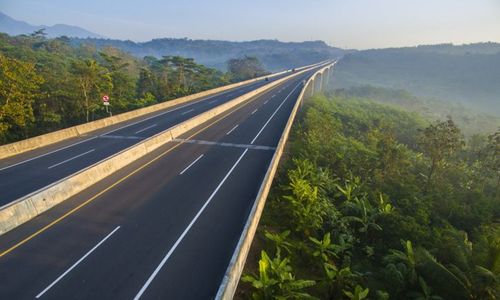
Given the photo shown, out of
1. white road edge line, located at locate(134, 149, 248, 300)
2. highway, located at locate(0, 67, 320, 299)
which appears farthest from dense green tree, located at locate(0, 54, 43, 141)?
white road edge line, located at locate(134, 149, 248, 300)

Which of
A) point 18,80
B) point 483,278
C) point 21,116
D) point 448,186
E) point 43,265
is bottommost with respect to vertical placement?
point 448,186

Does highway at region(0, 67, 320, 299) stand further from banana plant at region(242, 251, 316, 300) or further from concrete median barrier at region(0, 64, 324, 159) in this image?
concrete median barrier at region(0, 64, 324, 159)

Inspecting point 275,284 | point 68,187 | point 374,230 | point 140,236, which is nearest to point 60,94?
point 68,187

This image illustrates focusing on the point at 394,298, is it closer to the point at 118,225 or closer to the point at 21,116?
the point at 118,225

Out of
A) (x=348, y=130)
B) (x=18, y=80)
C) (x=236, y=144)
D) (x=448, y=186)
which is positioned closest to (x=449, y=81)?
(x=348, y=130)

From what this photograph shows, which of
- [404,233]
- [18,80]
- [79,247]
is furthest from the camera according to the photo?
[18,80]

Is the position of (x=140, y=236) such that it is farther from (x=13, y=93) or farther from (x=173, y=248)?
(x=13, y=93)

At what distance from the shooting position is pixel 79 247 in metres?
11.4

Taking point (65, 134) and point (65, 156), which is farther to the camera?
point (65, 134)

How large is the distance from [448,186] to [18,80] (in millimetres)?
36403

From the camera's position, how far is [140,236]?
12250 mm

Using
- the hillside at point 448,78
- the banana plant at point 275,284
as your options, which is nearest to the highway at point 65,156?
the banana plant at point 275,284

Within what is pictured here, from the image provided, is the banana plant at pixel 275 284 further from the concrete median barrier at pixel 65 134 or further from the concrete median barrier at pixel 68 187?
the concrete median barrier at pixel 65 134

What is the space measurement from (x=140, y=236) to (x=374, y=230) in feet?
40.3
